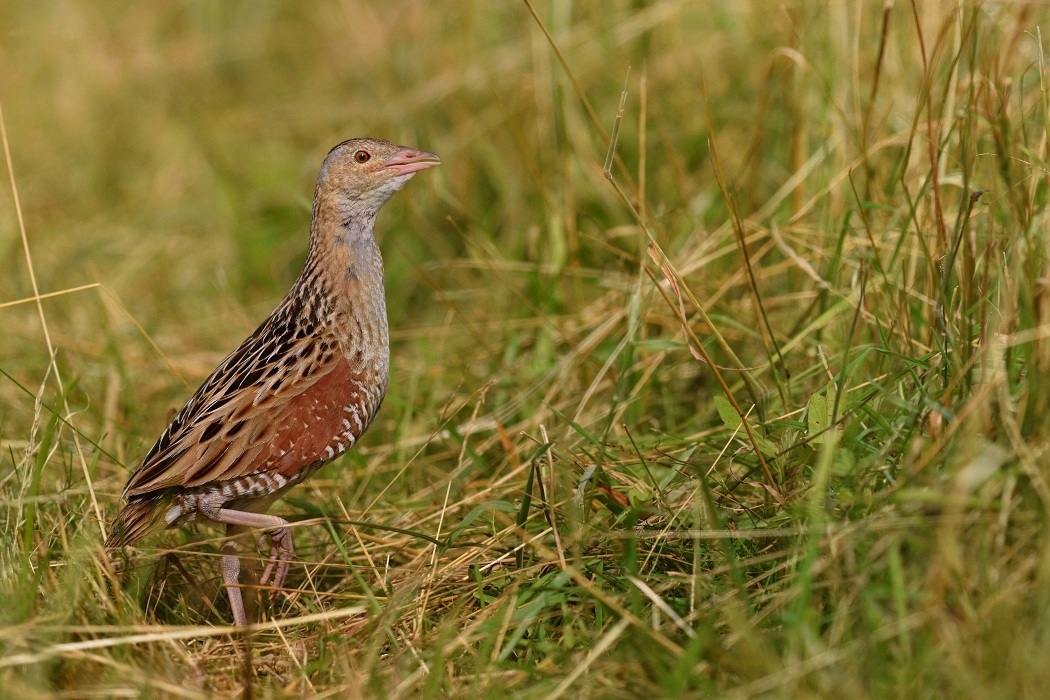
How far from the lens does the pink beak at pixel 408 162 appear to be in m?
4.09

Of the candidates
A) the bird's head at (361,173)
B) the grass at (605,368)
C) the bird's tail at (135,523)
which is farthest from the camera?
the bird's head at (361,173)

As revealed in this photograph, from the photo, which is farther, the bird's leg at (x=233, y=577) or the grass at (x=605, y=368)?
the bird's leg at (x=233, y=577)

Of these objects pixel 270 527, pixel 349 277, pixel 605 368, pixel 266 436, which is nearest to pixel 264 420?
pixel 266 436

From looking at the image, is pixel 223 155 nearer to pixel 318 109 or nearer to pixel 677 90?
pixel 318 109

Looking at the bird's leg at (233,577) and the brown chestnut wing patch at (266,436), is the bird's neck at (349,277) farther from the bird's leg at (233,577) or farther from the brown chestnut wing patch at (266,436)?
the bird's leg at (233,577)

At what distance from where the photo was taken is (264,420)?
3.68 meters

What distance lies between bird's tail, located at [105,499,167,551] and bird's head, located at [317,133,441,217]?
1.18 meters

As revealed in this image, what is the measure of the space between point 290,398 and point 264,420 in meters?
0.11

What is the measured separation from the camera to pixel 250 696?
10.2 ft

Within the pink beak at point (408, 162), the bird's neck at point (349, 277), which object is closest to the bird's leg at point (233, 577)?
the bird's neck at point (349, 277)

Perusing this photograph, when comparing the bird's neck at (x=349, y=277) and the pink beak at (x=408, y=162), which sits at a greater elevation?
the pink beak at (x=408, y=162)

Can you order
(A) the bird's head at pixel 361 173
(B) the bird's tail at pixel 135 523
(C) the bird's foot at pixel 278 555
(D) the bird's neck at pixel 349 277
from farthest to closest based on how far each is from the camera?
(A) the bird's head at pixel 361 173 → (D) the bird's neck at pixel 349 277 → (C) the bird's foot at pixel 278 555 → (B) the bird's tail at pixel 135 523

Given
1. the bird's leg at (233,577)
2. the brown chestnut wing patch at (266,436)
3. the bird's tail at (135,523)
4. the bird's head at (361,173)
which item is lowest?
the bird's leg at (233,577)

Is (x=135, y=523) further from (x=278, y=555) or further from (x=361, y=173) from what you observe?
(x=361, y=173)
